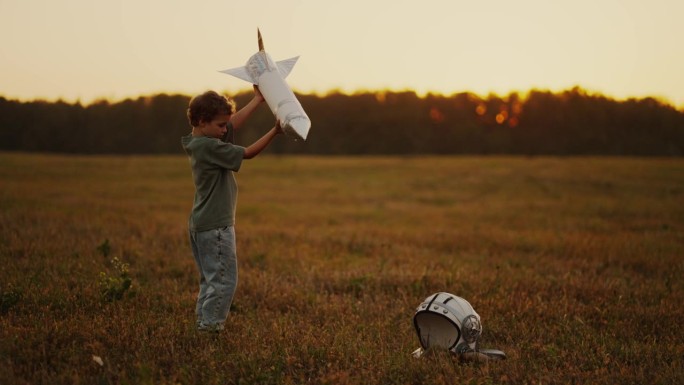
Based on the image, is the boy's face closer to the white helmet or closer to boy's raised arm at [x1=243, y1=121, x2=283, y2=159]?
boy's raised arm at [x1=243, y1=121, x2=283, y2=159]

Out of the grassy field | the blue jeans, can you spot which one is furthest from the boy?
the grassy field

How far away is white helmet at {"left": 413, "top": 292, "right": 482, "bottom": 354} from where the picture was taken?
16.4 feet

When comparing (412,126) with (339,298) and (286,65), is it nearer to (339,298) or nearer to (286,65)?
(339,298)

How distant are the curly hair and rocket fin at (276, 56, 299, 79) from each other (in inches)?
25.7

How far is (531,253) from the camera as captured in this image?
37.7 feet

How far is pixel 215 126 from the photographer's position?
5238mm

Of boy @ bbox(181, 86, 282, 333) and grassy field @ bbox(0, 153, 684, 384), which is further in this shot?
boy @ bbox(181, 86, 282, 333)

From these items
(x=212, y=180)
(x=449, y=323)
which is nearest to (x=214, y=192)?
(x=212, y=180)

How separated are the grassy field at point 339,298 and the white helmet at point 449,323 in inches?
8.9

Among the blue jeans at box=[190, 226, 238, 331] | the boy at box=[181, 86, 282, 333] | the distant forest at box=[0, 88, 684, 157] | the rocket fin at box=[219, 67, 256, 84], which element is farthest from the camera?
the distant forest at box=[0, 88, 684, 157]

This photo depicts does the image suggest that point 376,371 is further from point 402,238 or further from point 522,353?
point 402,238

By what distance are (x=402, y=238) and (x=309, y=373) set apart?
28.4ft

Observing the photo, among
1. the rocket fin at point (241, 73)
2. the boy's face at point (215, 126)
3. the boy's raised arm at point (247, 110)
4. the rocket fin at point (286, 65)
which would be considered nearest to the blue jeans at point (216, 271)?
the boy's face at point (215, 126)

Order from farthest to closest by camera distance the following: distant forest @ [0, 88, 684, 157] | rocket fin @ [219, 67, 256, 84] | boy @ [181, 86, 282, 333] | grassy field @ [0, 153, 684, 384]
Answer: distant forest @ [0, 88, 684, 157], rocket fin @ [219, 67, 256, 84], boy @ [181, 86, 282, 333], grassy field @ [0, 153, 684, 384]
